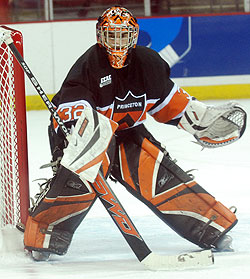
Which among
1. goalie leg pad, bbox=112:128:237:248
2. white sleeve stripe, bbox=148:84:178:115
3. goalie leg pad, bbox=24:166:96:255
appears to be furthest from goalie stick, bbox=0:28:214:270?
white sleeve stripe, bbox=148:84:178:115

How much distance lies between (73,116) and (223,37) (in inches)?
166

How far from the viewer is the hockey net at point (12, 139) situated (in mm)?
2578

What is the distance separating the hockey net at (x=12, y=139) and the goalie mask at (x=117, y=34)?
334mm

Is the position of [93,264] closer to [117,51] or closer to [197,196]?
[197,196]

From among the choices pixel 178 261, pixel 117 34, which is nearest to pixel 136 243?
pixel 178 261

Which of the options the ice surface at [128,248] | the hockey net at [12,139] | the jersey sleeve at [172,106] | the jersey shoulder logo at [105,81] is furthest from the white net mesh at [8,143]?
the jersey sleeve at [172,106]

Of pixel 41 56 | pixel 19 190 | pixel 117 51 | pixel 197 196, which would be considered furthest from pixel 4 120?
pixel 41 56

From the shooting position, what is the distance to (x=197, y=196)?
2.58m

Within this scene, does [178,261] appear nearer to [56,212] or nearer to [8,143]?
[56,212]

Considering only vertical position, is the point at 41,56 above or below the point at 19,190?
below

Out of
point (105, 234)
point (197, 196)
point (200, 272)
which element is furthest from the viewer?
point (105, 234)

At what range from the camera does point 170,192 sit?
8.45 feet

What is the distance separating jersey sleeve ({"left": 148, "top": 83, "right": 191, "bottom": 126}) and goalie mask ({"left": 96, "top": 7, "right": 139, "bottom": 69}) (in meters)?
0.27

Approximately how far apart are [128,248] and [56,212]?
13.0 inches
